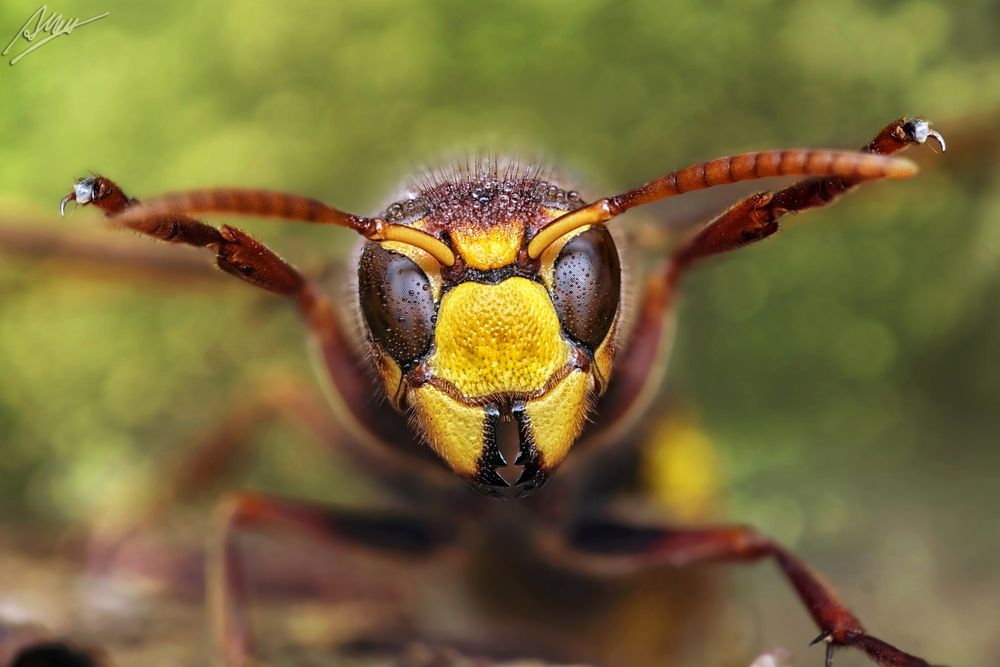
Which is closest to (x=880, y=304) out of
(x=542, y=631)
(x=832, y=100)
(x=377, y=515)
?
(x=832, y=100)

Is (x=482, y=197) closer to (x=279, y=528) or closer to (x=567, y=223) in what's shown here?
(x=567, y=223)

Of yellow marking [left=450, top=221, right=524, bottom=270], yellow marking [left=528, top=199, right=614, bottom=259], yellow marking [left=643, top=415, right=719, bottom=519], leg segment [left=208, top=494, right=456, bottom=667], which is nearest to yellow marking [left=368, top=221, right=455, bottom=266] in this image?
yellow marking [left=450, top=221, right=524, bottom=270]

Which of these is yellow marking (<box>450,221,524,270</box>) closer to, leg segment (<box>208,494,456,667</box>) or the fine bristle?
the fine bristle

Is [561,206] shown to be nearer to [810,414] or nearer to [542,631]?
[542,631]

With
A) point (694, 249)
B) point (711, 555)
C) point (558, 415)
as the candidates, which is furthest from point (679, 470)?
point (558, 415)

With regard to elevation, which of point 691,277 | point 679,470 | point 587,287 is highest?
point 691,277
